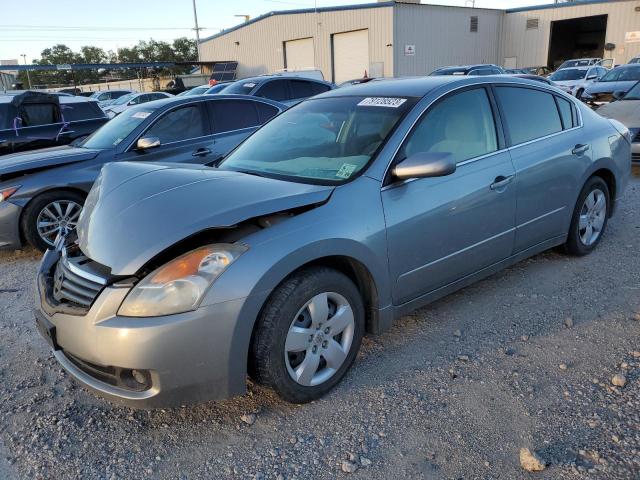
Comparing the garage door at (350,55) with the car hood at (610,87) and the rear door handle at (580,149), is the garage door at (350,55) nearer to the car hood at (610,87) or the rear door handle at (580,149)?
the car hood at (610,87)

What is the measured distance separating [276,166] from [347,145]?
47 centimetres

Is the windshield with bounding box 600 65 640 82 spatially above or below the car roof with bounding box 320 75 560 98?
below

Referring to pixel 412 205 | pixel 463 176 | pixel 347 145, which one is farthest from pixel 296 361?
pixel 463 176

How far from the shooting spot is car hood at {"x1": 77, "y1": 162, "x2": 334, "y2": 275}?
2488 millimetres

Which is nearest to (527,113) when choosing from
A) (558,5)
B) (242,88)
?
(242,88)

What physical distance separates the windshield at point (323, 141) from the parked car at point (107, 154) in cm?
119

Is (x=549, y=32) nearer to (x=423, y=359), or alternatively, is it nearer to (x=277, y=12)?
(x=277, y=12)

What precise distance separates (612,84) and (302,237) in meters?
16.2

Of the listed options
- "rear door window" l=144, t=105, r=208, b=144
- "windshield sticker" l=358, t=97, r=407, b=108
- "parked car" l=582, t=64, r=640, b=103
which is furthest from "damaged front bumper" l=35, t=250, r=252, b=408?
"parked car" l=582, t=64, r=640, b=103

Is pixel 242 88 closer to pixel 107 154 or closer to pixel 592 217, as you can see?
pixel 107 154

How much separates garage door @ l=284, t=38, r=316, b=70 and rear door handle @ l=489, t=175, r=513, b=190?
33.5 meters

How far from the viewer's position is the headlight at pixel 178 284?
2348mm

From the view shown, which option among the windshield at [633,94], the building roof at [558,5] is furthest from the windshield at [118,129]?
the building roof at [558,5]

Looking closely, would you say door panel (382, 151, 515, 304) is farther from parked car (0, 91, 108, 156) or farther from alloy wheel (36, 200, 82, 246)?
parked car (0, 91, 108, 156)
